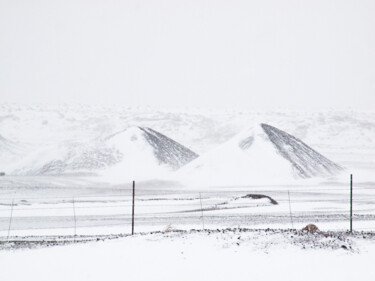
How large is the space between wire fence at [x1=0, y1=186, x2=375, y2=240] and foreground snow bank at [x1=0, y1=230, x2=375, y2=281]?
18.3 ft

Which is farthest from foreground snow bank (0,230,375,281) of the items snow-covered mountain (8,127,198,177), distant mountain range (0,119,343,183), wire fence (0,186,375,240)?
snow-covered mountain (8,127,198,177)

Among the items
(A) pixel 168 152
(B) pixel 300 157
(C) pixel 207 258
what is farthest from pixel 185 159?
(C) pixel 207 258

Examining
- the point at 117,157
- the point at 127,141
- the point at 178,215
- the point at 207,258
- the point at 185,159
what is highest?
the point at 127,141

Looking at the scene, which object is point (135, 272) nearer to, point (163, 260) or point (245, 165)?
point (163, 260)

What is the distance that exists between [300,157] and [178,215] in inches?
1557

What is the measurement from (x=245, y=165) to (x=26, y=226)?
40.4 metres

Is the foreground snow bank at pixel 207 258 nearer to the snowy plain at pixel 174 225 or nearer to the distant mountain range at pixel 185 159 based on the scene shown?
the snowy plain at pixel 174 225

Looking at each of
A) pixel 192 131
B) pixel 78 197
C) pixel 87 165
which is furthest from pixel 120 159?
pixel 192 131

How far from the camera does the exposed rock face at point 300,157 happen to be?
207ft

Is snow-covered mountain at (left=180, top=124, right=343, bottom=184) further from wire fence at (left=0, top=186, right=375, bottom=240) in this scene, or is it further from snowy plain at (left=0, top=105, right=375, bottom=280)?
wire fence at (left=0, top=186, right=375, bottom=240)

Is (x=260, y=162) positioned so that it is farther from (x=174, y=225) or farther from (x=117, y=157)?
(x=174, y=225)

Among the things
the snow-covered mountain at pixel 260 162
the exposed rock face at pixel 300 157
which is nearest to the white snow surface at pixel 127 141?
the snow-covered mountain at pixel 260 162

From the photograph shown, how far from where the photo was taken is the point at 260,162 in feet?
209

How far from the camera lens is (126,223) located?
25047 mm
